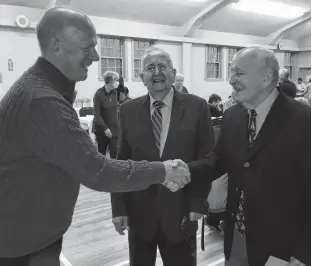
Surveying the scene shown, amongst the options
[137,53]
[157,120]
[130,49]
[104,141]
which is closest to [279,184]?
[157,120]

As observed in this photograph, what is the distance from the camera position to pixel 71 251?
3.02 meters

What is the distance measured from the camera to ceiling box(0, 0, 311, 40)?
30.1ft

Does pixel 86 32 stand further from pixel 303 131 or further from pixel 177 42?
pixel 177 42

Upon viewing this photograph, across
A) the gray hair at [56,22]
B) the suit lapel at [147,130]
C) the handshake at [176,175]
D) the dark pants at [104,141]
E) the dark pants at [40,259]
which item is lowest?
the dark pants at [104,141]

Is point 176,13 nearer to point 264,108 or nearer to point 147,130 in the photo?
point 147,130

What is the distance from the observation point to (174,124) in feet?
5.80

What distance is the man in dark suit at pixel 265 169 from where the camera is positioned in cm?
134

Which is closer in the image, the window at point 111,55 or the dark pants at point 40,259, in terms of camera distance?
the dark pants at point 40,259

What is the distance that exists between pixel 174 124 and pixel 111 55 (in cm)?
914

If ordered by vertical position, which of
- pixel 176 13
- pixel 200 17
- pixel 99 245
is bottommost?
pixel 99 245

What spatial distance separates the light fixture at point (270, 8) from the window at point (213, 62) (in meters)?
2.03

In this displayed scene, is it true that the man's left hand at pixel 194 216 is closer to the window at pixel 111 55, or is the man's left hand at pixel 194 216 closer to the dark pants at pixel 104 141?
the dark pants at pixel 104 141

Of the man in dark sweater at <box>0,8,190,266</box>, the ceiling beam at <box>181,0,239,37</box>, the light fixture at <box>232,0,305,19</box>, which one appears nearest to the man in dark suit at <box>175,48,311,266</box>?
the man in dark sweater at <box>0,8,190,266</box>

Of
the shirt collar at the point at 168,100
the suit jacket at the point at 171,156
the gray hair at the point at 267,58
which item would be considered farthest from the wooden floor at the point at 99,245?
the gray hair at the point at 267,58
